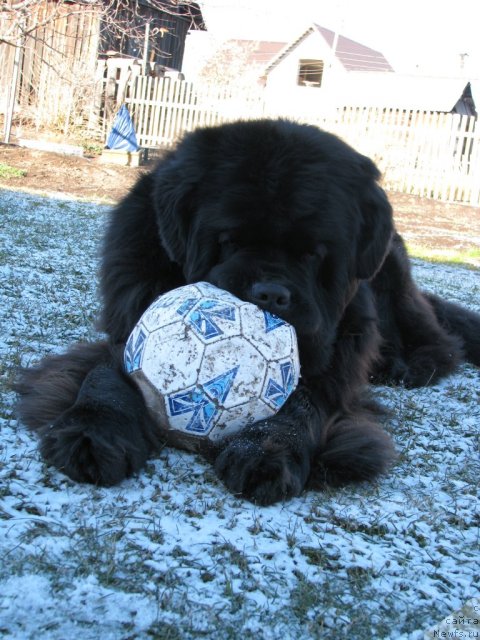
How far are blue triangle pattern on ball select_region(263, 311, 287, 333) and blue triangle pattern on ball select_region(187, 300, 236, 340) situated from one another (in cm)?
11

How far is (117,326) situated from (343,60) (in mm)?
42098

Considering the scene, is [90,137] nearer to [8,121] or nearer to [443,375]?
[8,121]

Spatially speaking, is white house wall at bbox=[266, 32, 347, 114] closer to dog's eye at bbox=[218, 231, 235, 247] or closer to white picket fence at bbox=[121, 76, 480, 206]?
white picket fence at bbox=[121, 76, 480, 206]

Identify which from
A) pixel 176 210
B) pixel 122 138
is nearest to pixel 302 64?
pixel 122 138

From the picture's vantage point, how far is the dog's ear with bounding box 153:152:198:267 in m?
2.49

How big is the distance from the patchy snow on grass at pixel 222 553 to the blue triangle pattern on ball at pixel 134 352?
1.01 feet

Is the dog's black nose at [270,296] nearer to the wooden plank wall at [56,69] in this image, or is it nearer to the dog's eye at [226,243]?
the dog's eye at [226,243]

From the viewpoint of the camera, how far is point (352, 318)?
281 centimetres

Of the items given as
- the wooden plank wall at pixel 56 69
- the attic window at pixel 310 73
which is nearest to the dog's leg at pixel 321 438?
the wooden plank wall at pixel 56 69

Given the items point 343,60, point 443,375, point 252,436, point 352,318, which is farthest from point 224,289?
point 343,60

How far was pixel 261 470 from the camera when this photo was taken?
1.89 metres

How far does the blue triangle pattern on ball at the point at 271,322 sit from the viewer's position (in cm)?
215

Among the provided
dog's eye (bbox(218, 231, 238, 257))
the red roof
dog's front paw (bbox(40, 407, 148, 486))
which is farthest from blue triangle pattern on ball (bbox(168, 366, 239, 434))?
the red roof

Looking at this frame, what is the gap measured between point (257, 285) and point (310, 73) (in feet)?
134
